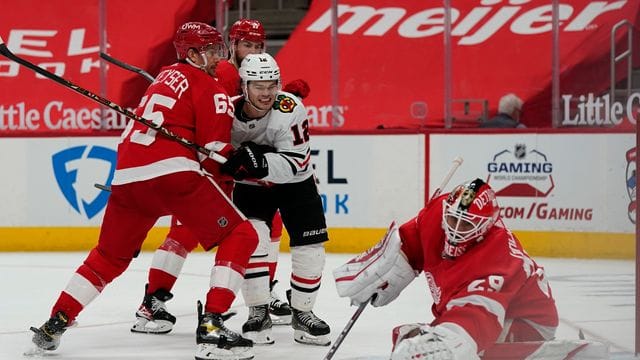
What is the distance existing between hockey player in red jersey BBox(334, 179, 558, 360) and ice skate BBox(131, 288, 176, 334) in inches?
45.4

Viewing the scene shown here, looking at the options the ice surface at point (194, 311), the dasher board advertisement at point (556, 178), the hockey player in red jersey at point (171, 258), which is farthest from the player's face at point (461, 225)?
the dasher board advertisement at point (556, 178)

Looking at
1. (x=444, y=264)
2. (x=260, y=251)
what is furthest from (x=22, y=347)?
(x=444, y=264)

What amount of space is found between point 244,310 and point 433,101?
2829 mm

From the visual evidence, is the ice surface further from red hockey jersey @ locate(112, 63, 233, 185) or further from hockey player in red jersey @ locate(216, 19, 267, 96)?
hockey player in red jersey @ locate(216, 19, 267, 96)

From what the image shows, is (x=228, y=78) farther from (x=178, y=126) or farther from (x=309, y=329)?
(x=309, y=329)

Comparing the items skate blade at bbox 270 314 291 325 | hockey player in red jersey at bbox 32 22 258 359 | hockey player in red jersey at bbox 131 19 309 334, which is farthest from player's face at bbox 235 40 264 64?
skate blade at bbox 270 314 291 325

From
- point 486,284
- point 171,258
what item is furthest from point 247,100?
point 486,284

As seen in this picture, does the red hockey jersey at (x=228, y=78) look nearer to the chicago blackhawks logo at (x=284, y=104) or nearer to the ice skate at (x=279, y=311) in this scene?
the chicago blackhawks logo at (x=284, y=104)

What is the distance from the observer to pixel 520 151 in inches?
264

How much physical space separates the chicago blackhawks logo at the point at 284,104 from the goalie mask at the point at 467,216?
41.5 inches

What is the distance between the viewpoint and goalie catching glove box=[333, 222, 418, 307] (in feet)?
10.5

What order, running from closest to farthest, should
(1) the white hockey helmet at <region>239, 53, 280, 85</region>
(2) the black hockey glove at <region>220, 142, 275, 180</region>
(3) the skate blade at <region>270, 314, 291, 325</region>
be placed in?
(2) the black hockey glove at <region>220, 142, 275, 180</region>, (1) the white hockey helmet at <region>239, 53, 280, 85</region>, (3) the skate blade at <region>270, 314, 291, 325</region>

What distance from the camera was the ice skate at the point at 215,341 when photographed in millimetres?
3557

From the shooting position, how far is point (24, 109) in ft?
24.5
